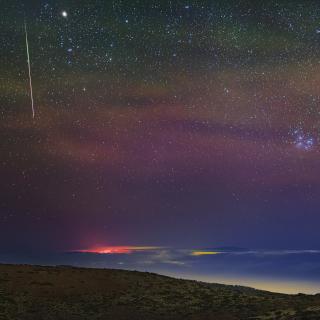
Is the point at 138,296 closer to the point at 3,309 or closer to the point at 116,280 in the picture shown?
the point at 116,280

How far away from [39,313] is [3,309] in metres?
2.98

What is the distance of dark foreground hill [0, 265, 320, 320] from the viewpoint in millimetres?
39969

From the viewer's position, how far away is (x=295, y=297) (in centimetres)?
4581

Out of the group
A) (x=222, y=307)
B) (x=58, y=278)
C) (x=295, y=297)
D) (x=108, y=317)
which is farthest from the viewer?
(x=58, y=278)

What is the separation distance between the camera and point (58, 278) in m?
49.8

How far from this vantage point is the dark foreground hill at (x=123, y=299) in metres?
40.0

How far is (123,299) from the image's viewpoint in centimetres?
4484

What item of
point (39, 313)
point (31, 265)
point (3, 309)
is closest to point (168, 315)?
point (39, 313)

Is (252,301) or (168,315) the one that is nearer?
(168,315)

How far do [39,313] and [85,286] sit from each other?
765 cm

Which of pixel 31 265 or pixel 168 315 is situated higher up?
pixel 31 265

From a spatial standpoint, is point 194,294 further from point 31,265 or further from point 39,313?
point 31,265

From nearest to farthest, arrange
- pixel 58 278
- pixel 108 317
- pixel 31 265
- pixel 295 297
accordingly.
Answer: pixel 108 317, pixel 295 297, pixel 58 278, pixel 31 265

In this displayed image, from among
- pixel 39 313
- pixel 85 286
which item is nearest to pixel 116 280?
pixel 85 286
